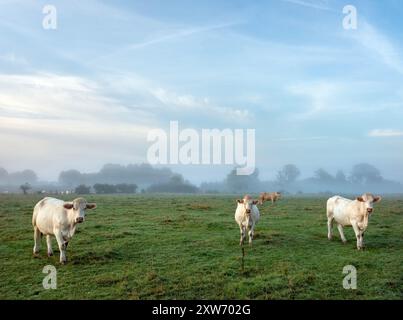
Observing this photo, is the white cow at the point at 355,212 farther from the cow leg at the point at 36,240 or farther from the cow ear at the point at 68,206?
the cow leg at the point at 36,240

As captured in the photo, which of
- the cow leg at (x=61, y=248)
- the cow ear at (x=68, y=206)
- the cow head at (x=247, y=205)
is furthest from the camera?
the cow head at (x=247, y=205)

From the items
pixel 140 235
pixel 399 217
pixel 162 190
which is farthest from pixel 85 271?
pixel 162 190

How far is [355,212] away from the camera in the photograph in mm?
17359

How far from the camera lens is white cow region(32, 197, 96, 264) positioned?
14.2 m

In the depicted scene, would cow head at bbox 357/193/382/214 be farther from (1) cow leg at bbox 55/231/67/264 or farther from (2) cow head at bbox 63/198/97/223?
(1) cow leg at bbox 55/231/67/264

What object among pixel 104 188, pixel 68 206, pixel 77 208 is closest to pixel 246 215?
pixel 77 208

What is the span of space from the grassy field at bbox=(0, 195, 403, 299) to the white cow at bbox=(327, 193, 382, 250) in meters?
0.80

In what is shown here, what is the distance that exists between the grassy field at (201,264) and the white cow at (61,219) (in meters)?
0.78

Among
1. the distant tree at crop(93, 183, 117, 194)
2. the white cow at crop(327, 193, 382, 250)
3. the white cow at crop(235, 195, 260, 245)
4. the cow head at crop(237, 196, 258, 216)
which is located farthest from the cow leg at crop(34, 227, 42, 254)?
the distant tree at crop(93, 183, 117, 194)

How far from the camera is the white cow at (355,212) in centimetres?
1683

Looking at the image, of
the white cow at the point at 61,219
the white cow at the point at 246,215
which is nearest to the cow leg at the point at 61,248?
the white cow at the point at 61,219

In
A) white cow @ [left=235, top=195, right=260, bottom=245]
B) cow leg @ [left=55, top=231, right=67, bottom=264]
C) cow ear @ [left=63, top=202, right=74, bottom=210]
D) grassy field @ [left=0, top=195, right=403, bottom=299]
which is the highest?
cow ear @ [left=63, top=202, right=74, bottom=210]

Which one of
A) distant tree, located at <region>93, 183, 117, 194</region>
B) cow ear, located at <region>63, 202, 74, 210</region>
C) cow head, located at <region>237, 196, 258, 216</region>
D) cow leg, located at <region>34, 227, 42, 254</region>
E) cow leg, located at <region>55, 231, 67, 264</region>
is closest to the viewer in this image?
cow leg, located at <region>55, 231, 67, 264</region>
